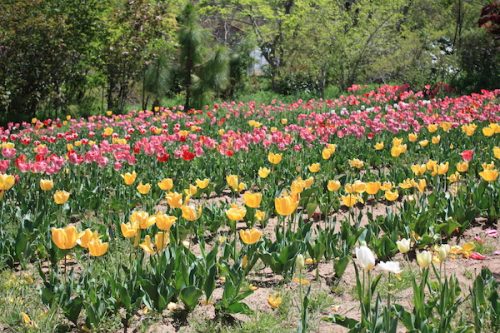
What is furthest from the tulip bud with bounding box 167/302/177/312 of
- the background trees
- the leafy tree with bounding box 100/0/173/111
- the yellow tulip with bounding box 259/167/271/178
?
the leafy tree with bounding box 100/0/173/111

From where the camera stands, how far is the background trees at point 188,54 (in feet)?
41.4

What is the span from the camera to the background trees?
497 inches

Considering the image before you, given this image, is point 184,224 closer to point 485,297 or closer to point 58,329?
point 58,329

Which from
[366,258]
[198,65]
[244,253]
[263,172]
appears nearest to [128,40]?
[198,65]

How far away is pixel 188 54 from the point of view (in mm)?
14578

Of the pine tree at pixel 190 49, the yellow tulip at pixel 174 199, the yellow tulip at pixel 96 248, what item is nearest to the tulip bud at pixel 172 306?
the yellow tulip at pixel 96 248

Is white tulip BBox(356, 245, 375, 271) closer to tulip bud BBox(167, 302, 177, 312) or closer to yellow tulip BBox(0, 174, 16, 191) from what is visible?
tulip bud BBox(167, 302, 177, 312)

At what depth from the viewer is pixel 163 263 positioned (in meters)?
2.65

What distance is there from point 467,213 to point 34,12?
1173cm

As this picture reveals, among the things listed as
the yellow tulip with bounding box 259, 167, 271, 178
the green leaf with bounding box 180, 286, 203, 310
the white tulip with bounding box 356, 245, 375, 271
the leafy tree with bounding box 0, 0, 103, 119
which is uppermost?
the leafy tree with bounding box 0, 0, 103, 119

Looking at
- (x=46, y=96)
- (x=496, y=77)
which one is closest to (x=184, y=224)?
(x=46, y=96)

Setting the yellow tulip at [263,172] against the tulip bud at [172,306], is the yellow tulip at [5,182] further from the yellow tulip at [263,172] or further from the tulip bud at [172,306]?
the yellow tulip at [263,172]

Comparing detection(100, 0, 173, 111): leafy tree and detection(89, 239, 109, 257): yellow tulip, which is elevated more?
detection(100, 0, 173, 111): leafy tree

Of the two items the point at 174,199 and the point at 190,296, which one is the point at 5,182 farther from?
the point at 190,296
